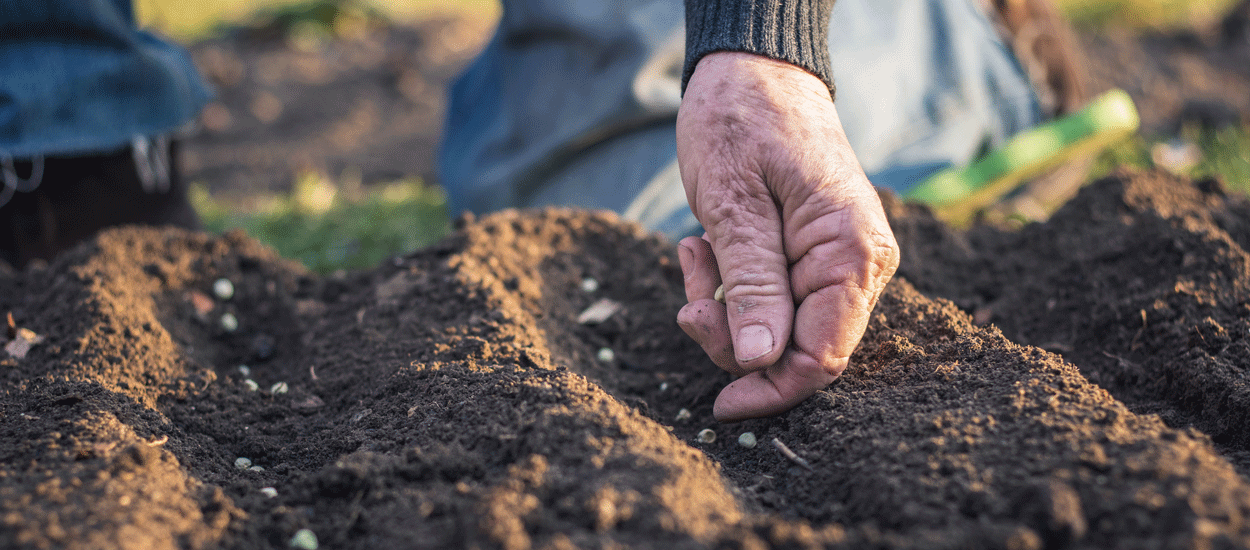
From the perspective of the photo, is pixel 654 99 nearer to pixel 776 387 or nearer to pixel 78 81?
pixel 776 387

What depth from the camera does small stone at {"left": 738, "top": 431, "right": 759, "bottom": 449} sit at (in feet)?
4.80

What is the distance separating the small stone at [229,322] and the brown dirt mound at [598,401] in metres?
0.02

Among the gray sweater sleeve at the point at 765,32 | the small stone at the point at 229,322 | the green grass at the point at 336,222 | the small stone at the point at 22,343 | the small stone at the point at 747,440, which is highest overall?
the gray sweater sleeve at the point at 765,32

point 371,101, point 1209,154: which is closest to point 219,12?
point 371,101

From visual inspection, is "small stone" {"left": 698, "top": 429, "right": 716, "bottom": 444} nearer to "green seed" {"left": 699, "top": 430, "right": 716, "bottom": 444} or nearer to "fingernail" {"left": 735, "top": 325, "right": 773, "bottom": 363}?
"green seed" {"left": 699, "top": 430, "right": 716, "bottom": 444}

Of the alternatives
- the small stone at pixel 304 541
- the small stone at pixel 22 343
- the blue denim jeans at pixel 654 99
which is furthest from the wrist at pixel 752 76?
the small stone at pixel 22 343

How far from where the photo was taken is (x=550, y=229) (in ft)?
7.09

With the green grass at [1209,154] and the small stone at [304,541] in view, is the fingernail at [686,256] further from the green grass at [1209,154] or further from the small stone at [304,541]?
the green grass at [1209,154]

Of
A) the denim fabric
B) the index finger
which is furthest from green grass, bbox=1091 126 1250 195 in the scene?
the denim fabric

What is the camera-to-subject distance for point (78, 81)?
2.45m

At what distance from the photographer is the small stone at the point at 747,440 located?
1.46m

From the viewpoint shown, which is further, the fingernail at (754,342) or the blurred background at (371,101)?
the blurred background at (371,101)

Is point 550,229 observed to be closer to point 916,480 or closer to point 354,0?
point 916,480

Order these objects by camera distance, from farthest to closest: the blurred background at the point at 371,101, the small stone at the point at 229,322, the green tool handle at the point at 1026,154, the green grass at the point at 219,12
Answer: the green grass at the point at 219,12
the blurred background at the point at 371,101
the green tool handle at the point at 1026,154
the small stone at the point at 229,322
